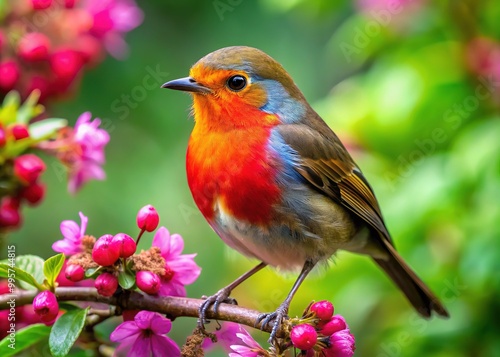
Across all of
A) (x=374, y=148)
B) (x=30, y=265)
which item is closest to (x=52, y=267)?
(x=30, y=265)

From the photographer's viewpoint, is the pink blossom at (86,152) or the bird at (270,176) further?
the bird at (270,176)

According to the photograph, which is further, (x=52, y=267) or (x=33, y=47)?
(x=33, y=47)

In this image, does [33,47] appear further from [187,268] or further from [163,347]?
[163,347]

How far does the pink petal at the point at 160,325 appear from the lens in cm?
200

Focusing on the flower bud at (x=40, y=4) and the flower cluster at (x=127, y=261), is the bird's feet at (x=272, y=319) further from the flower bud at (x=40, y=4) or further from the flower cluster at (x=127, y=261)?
the flower bud at (x=40, y=4)

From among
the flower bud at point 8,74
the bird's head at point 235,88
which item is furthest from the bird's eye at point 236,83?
the flower bud at point 8,74

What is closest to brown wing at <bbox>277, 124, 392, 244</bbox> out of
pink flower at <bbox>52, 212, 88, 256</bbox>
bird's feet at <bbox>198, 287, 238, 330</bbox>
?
bird's feet at <bbox>198, 287, 238, 330</bbox>

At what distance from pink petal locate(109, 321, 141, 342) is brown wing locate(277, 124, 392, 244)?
1248mm

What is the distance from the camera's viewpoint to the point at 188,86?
9.75 ft

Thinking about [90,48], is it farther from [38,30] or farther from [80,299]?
[80,299]

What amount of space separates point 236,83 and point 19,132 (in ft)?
3.22

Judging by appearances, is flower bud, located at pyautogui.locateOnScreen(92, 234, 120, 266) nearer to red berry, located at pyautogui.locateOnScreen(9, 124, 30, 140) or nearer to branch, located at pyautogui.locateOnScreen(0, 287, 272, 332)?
branch, located at pyautogui.locateOnScreen(0, 287, 272, 332)

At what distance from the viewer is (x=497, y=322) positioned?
3.40 meters

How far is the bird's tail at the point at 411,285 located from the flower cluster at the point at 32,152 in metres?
1.49
